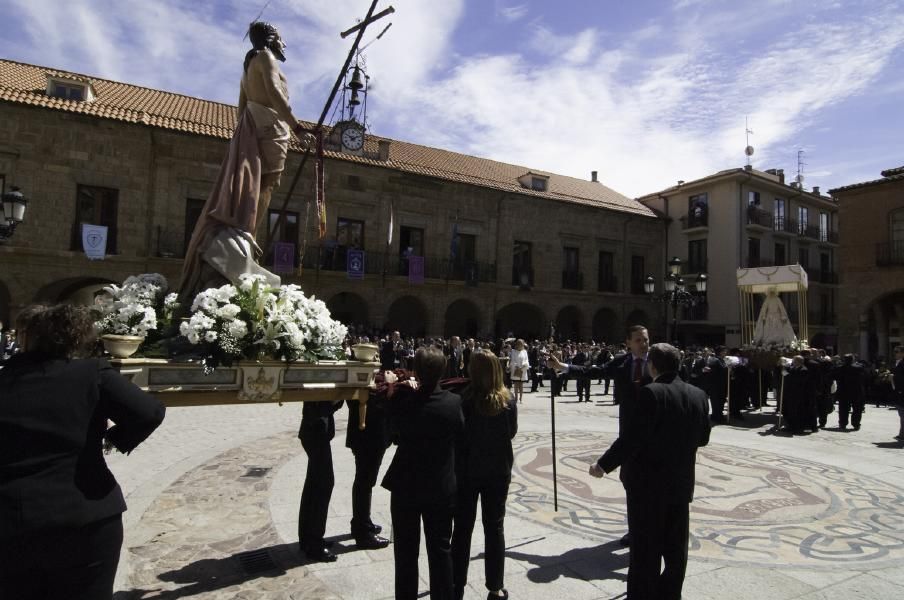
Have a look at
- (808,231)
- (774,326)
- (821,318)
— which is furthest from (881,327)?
(774,326)

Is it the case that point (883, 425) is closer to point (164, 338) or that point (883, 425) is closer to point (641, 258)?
point (164, 338)

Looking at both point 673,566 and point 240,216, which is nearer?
point 673,566

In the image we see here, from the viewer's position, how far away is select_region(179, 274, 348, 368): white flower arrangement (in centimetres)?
303

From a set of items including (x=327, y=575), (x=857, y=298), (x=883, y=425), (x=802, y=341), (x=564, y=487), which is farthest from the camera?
(x=857, y=298)

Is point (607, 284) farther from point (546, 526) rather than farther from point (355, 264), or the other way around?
point (546, 526)

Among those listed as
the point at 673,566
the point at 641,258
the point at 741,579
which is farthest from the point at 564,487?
the point at 641,258

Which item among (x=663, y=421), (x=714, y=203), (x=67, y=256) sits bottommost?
(x=663, y=421)

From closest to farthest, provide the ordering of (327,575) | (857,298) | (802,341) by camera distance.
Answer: (327,575) < (802,341) < (857,298)

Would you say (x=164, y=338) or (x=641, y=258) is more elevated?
(x=641, y=258)

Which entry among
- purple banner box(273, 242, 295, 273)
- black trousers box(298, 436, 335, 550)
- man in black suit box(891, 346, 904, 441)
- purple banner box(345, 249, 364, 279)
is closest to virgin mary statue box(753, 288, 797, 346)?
man in black suit box(891, 346, 904, 441)

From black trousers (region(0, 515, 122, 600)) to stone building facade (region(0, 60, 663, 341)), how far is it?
10.3 m

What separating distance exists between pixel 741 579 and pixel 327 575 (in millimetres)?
2880

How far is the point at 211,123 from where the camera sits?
69.2 ft

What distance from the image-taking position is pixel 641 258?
30828 millimetres
